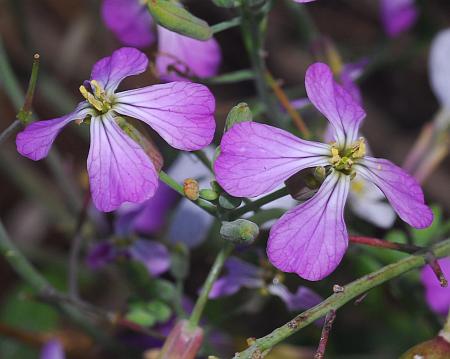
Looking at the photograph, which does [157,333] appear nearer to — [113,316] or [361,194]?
[113,316]

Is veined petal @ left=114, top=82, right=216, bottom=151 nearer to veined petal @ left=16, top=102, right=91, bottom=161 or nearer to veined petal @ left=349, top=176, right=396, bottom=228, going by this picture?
veined petal @ left=16, top=102, right=91, bottom=161

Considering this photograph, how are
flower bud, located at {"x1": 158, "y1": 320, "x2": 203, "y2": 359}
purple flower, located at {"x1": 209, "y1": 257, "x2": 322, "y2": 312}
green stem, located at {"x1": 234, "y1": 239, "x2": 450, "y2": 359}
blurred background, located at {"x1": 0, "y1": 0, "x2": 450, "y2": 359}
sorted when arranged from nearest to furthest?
green stem, located at {"x1": 234, "y1": 239, "x2": 450, "y2": 359} < flower bud, located at {"x1": 158, "y1": 320, "x2": 203, "y2": 359} < purple flower, located at {"x1": 209, "y1": 257, "x2": 322, "y2": 312} < blurred background, located at {"x1": 0, "y1": 0, "x2": 450, "y2": 359}

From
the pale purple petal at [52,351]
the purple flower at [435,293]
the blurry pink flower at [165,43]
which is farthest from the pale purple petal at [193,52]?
the pale purple petal at [52,351]

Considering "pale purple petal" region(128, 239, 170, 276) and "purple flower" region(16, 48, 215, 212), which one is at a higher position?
"pale purple petal" region(128, 239, 170, 276)

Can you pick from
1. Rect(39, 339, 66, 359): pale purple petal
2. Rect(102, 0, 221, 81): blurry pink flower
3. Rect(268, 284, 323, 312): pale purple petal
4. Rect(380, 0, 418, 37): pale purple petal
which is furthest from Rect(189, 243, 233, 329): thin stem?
Rect(380, 0, 418, 37): pale purple petal

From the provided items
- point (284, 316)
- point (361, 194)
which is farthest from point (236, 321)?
point (361, 194)

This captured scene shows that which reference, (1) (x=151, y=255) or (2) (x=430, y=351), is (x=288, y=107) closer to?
(1) (x=151, y=255)

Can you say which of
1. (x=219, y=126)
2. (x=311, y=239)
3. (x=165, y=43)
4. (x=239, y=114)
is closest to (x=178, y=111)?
(x=239, y=114)
